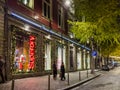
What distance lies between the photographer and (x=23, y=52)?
28.1 meters

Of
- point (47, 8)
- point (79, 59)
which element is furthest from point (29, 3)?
point (79, 59)

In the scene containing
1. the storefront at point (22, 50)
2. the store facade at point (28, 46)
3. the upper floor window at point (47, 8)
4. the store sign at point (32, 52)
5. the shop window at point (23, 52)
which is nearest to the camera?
the store facade at point (28, 46)

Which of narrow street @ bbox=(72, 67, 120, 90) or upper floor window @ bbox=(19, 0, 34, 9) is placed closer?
narrow street @ bbox=(72, 67, 120, 90)

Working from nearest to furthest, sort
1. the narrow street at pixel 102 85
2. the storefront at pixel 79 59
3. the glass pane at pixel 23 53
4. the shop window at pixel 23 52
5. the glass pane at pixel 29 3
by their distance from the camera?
the narrow street at pixel 102 85, the shop window at pixel 23 52, the glass pane at pixel 23 53, the glass pane at pixel 29 3, the storefront at pixel 79 59

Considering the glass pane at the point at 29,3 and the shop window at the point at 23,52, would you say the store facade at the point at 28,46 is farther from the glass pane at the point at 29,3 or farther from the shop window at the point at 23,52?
the glass pane at the point at 29,3

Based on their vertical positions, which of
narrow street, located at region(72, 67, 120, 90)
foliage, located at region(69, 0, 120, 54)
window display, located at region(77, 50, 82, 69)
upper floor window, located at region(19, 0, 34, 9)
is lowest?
narrow street, located at region(72, 67, 120, 90)

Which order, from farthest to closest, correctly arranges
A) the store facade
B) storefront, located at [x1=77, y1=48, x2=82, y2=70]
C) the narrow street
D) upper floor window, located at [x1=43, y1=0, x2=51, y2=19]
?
storefront, located at [x1=77, y1=48, x2=82, y2=70] < upper floor window, located at [x1=43, y1=0, x2=51, y2=19] < the store facade < the narrow street

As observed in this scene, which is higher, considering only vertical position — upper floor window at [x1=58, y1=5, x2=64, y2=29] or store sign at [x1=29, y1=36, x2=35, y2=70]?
upper floor window at [x1=58, y1=5, x2=64, y2=29]

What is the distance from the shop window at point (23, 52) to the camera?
25875mm

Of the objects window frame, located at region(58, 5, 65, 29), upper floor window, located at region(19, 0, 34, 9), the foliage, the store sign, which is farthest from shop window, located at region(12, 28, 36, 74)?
window frame, located at region(58, 5, 65, 29)

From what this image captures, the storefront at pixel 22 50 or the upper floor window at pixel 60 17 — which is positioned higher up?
the upper floor window at pixel 60 17

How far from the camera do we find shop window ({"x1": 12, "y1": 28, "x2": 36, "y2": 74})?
1019 inches

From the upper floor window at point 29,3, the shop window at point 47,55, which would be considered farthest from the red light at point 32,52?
the shop window at point 47,55

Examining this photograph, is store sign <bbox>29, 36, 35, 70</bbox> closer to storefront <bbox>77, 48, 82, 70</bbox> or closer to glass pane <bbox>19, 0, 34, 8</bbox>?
glass pane <bbox>19, 0, 34, 8</bbox>
